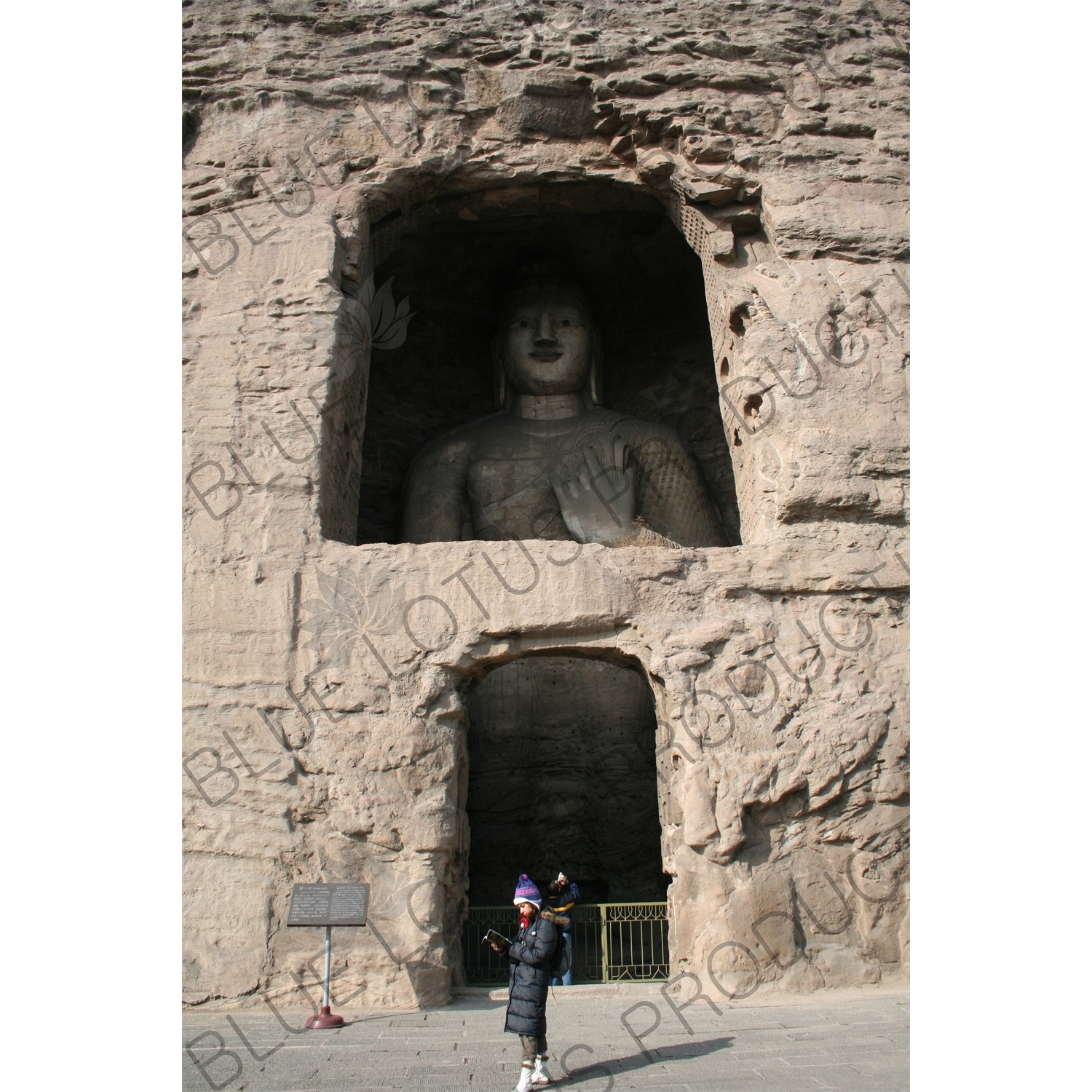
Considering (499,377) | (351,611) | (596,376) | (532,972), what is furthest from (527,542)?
(499,377)

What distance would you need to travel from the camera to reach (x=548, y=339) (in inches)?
339

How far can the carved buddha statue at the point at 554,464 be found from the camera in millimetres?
8000

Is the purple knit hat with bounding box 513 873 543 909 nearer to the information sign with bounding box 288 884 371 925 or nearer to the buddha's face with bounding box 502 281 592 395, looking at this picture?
the information sign with bounding box 288 884 371 925

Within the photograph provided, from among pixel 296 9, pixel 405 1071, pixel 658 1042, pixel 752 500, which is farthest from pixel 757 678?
pixel 296 9

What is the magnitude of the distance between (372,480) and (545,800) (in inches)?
123

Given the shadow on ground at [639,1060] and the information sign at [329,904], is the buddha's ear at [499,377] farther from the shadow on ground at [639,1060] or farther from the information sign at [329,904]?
the shadow on ground at [639,1060]

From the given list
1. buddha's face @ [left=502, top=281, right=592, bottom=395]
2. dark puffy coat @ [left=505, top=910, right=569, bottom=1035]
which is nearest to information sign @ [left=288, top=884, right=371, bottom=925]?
dark puffy coat @ [left=505, top=910, right=569, bottom=1035]

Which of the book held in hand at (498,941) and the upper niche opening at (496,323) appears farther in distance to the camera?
the upper niche opening at (496,323)

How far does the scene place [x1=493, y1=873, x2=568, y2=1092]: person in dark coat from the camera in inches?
157

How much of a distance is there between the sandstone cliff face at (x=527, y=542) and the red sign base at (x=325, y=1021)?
0.42m

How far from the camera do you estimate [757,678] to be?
5.75 meters

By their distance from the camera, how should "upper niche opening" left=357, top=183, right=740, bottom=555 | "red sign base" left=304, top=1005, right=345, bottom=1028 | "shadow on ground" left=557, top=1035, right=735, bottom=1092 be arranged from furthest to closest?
"upper niche opening" left=357, top=183, right=740, bottom=555 → "red sign base" left=304, top=1005, right=345, bottom=1028 → "shadow on ground" left=557, top=1035, right=735, bottom=1092

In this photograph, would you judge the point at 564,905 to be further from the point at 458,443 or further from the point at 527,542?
the point at 458,443

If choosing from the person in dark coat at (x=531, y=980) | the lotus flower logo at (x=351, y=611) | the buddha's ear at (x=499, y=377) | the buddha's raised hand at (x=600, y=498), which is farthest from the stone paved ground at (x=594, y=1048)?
the buddha's ear at (x=499, y=377)
